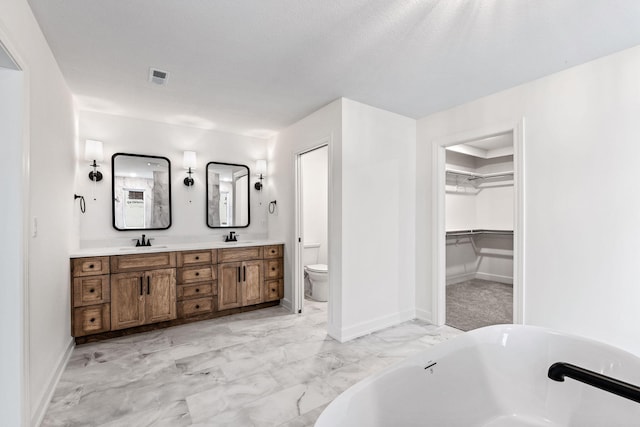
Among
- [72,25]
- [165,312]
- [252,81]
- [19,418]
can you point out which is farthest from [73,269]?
[252,81]

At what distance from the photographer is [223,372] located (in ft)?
7.72

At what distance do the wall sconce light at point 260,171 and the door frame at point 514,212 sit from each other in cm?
235

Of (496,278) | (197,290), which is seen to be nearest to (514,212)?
(496,278)

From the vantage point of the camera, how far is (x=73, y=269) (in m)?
2.78

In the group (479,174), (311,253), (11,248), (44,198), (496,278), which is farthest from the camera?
(496,278)

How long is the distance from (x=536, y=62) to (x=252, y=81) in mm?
2293

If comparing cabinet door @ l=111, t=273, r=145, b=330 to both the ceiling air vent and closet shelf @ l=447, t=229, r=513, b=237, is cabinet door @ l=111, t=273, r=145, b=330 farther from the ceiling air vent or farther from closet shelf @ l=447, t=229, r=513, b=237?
closet shelf @ l=447, t=229, r=513, b=237

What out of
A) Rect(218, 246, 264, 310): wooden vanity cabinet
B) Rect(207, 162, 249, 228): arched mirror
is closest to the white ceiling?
Rect(207, 162, 249, 228): arched mirror

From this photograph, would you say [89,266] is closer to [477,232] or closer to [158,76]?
[158,76]

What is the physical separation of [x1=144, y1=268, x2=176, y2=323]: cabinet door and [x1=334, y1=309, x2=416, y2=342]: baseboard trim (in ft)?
6.24

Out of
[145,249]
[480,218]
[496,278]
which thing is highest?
[480,218]

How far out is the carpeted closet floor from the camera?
3.43 m

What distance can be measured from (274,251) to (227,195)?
105 cm

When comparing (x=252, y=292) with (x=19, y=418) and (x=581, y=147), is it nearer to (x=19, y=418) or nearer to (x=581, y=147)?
(x=19, y=418)
